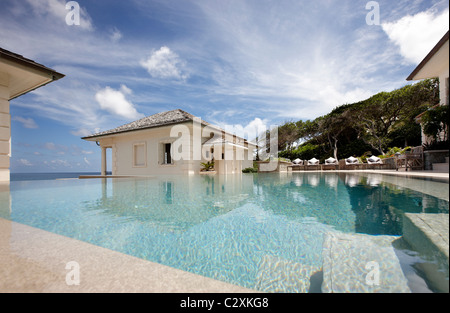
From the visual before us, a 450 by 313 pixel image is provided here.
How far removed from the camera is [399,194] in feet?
15.0

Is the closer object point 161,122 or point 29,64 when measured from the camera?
point 29,64

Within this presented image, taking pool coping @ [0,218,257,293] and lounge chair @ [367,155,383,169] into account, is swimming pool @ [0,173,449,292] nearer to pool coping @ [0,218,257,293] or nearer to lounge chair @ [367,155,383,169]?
pool coping @ [0,218,257,293]

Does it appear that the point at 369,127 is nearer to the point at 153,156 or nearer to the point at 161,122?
the point at 161,122

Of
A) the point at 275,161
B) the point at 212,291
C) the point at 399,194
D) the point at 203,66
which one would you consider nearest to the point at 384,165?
the point at 275,161

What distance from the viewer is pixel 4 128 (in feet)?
23.9

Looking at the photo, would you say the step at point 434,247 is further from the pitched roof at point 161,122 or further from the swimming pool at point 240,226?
the pitched roof at point 161,122

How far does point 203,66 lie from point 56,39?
7.86 metres

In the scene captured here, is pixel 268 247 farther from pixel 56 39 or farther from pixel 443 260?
pixel 56 39

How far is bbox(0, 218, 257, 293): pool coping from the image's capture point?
4.89 ft

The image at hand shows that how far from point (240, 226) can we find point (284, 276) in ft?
4.31

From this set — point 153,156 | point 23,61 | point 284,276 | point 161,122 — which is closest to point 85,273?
point 284,276

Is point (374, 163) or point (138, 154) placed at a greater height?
point (138, 154)

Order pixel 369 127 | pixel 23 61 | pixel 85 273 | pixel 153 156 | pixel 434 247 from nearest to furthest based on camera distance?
pixel 434 247
pixel 85 273
pixel 23 61
pixel 153 156
pixel 369 127

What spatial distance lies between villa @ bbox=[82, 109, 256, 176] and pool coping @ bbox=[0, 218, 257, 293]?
436 inches
